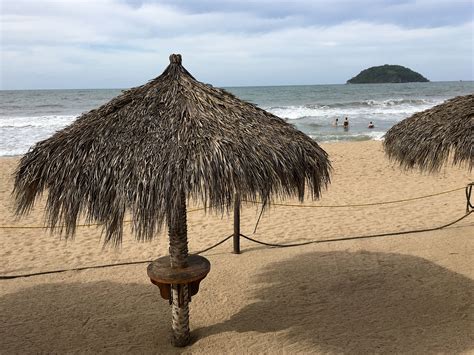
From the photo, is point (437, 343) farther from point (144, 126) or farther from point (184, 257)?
point (144, 126)

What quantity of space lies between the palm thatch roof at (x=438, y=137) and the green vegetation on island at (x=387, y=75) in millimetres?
113135

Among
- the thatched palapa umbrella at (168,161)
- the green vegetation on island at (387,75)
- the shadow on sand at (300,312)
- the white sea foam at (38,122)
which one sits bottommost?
the shadow on sand at (300,312)

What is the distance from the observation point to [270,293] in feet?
15.9

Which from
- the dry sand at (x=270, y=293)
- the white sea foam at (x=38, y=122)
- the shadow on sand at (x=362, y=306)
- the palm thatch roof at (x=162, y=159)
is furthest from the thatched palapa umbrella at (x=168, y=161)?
the white sea foam at (x=38, y=122)

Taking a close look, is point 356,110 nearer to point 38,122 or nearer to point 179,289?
point 38,122

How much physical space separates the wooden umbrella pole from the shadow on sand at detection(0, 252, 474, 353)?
6.7 inches

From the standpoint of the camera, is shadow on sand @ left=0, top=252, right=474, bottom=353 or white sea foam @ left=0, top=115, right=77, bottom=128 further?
white sea foam @ left=0, top=115, right=77, bottom=128

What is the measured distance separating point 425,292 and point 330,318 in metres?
1.32

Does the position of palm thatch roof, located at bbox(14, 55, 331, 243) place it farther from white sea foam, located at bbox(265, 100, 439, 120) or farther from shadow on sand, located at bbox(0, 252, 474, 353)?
white sea foam, located at bbox(265, 100, 439, 120)

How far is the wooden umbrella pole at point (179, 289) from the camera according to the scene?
3682 mm

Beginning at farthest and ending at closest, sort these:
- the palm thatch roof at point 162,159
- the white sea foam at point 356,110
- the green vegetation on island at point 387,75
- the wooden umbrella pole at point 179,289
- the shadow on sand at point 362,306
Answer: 1. the green vegetation on island at point 387,75
2. the white sea foam at point 356,110
3. the shadow on sand at point 362,306
4. the wooden umbrella pole at point 179,289
5. the palm thatch roof at point 162,159

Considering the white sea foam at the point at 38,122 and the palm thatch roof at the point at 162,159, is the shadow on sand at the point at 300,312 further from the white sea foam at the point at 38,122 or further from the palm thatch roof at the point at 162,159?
the white sea foam at the point at 38,122

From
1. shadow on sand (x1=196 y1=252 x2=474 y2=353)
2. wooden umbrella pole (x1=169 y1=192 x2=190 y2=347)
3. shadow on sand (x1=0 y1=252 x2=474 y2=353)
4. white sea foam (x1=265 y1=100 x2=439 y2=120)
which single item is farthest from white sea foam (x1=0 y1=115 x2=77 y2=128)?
wooden umbrella pole (x1=169 y1=192 x2=190 y2=347)

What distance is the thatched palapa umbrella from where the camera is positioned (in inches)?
118
